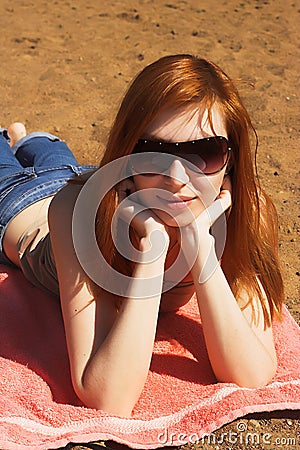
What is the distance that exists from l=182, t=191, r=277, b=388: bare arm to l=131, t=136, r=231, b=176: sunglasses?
0.60 feet

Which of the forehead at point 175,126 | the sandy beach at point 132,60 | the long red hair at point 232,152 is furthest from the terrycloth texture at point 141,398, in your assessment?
the sandy beach at point 132,60

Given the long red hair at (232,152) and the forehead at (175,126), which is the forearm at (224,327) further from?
the forehead at (175,126)

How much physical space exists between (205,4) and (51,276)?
3.73 metres

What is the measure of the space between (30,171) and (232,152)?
1033 mm

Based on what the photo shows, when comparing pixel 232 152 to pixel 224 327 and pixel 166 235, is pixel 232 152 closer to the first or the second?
pixel 166 235

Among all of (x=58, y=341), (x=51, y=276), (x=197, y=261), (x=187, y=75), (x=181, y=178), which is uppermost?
(x=187, y=75)

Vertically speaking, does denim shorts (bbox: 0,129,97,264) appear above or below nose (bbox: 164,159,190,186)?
below

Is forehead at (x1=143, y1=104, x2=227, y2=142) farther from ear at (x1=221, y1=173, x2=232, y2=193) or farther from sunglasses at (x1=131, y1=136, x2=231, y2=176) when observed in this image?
ear at (x1=221, y1=173, x2=232, y2=193)

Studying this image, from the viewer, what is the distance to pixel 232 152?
2189mm

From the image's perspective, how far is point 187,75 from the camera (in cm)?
205

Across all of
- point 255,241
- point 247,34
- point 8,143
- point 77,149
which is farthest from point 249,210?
point 247,34

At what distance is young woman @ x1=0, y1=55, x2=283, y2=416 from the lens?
205 centimetres

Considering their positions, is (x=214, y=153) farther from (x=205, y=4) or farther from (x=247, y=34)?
(x=205, y=4)

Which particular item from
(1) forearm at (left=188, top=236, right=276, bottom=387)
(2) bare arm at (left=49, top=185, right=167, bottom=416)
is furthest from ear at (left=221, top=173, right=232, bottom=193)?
→ (2) bare arm at (left=49, top=185, right=167, bottom=416)
